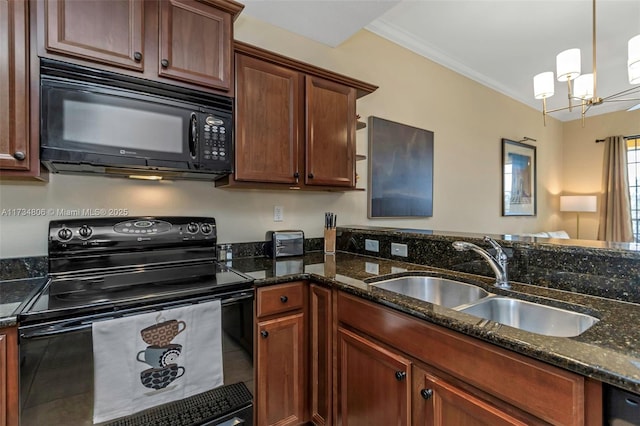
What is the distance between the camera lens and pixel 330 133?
2.11m

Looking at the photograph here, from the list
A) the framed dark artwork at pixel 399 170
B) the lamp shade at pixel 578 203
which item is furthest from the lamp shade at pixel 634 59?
the lamp shade at pixel 578 203

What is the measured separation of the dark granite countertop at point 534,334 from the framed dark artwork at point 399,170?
1.08 m

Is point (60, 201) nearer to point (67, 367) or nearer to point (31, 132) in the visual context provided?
point (31, 132)

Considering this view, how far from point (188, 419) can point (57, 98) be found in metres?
1.43

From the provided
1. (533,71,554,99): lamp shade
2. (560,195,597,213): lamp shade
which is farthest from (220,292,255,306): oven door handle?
(560,195,597,213): lamp shade

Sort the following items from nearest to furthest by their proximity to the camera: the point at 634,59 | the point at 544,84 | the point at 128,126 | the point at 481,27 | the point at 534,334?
1. the point at 534,334
2. the point at 128,126
3. the point at 634,59
4. the point at 544,84
5. the point at 481,27

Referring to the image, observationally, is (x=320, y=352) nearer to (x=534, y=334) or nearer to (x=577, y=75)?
(x=534, y=334)

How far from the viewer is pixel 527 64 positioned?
347 cm

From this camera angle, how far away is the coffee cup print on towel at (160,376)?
3.90ft

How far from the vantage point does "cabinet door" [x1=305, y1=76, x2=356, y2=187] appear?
2016 millimetres

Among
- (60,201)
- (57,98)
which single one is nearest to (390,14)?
(57,98)

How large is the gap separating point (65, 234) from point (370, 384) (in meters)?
1.58

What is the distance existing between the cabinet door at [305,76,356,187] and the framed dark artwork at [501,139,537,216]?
2.87m

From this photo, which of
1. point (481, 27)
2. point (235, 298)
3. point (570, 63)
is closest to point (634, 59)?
point (570, 63)
